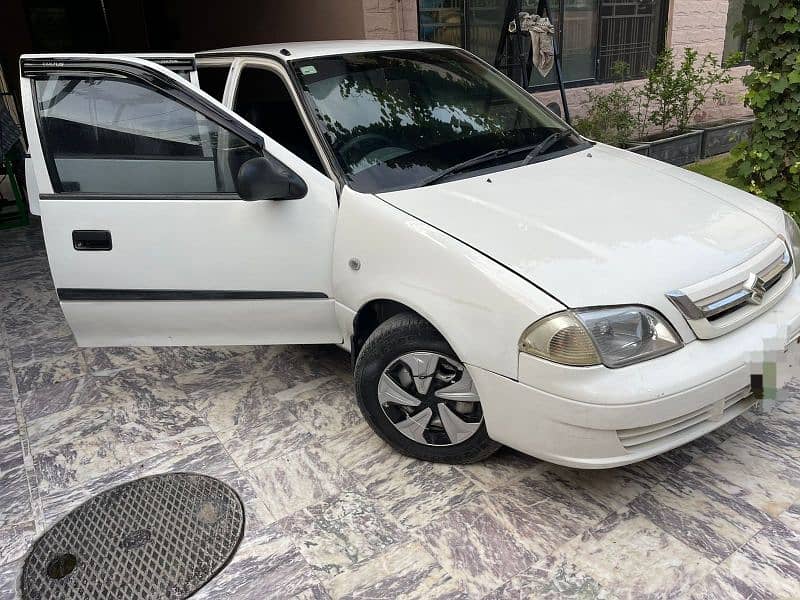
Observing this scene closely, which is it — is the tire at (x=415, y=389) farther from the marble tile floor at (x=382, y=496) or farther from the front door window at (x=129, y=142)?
the front door window at (x=129, y=142)

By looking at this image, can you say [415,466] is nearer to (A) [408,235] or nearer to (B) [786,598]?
(A) [408,235]

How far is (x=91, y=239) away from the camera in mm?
3062

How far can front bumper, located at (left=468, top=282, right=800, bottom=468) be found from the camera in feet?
7.18

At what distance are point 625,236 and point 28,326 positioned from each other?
4.11m

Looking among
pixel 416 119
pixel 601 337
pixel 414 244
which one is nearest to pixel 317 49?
pixel 416 119

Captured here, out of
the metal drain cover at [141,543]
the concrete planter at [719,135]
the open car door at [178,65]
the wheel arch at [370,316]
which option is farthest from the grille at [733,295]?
the concrete planter at [719,135]

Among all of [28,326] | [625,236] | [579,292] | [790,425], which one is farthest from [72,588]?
[790,425]

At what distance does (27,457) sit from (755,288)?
3321mm

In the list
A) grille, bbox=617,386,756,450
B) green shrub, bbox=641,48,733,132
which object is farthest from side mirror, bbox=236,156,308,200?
green shrub, bbox=641,48,733,132

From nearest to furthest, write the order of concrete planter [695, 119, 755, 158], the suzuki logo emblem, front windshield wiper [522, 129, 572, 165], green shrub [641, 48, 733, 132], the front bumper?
the front bumper, the suzuki logo emblem, front windshield wiper [522, 129, 572, 165], green shrub [641, 48, 733, 132], concrete planter [695, 119, 755, 158]

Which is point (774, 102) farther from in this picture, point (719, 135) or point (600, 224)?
point (719, 135)

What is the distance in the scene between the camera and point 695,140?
8078mm

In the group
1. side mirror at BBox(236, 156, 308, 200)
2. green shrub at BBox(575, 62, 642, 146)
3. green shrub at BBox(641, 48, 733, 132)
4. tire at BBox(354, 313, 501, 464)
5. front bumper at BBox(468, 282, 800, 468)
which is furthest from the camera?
green shrub at BBox(641, 48, 733, 132)

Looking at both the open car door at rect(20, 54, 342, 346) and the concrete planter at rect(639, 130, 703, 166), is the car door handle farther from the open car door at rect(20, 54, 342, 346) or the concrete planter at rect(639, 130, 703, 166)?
the concrete planter at rect(639, 130, 703, 166)
